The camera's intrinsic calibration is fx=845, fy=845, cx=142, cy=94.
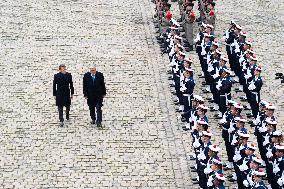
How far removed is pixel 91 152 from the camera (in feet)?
61.9

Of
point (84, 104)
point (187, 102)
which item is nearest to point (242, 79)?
point (187, 102)

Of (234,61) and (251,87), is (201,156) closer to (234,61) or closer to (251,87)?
(251,87)

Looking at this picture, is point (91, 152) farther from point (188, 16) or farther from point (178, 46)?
point (188, 16)

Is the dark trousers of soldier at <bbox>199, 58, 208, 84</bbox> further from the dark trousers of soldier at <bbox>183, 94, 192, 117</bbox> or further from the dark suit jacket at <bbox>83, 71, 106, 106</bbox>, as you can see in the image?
the dark suit jacket at <bbox>83, 71, 106, 106</bbox>

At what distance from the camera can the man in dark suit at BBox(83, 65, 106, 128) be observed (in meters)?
19.8

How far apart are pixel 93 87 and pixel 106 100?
1.88 m

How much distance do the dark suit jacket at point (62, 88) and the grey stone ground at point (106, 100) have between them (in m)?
0.68

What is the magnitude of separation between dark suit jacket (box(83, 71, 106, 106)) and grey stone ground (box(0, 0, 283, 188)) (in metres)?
0.78

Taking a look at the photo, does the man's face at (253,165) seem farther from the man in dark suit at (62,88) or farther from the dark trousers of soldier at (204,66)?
the dark trousers of soldier at (204,66)

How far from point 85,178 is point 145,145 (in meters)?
2.09

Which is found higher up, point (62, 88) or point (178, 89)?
point (62, 88)

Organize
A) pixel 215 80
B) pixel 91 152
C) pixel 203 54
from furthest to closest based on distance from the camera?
pixel 203 54 < pixel 215 80 < pixel 91 152

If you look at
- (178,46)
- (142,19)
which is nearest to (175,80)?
(178,46)

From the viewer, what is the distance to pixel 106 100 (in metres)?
21.6
